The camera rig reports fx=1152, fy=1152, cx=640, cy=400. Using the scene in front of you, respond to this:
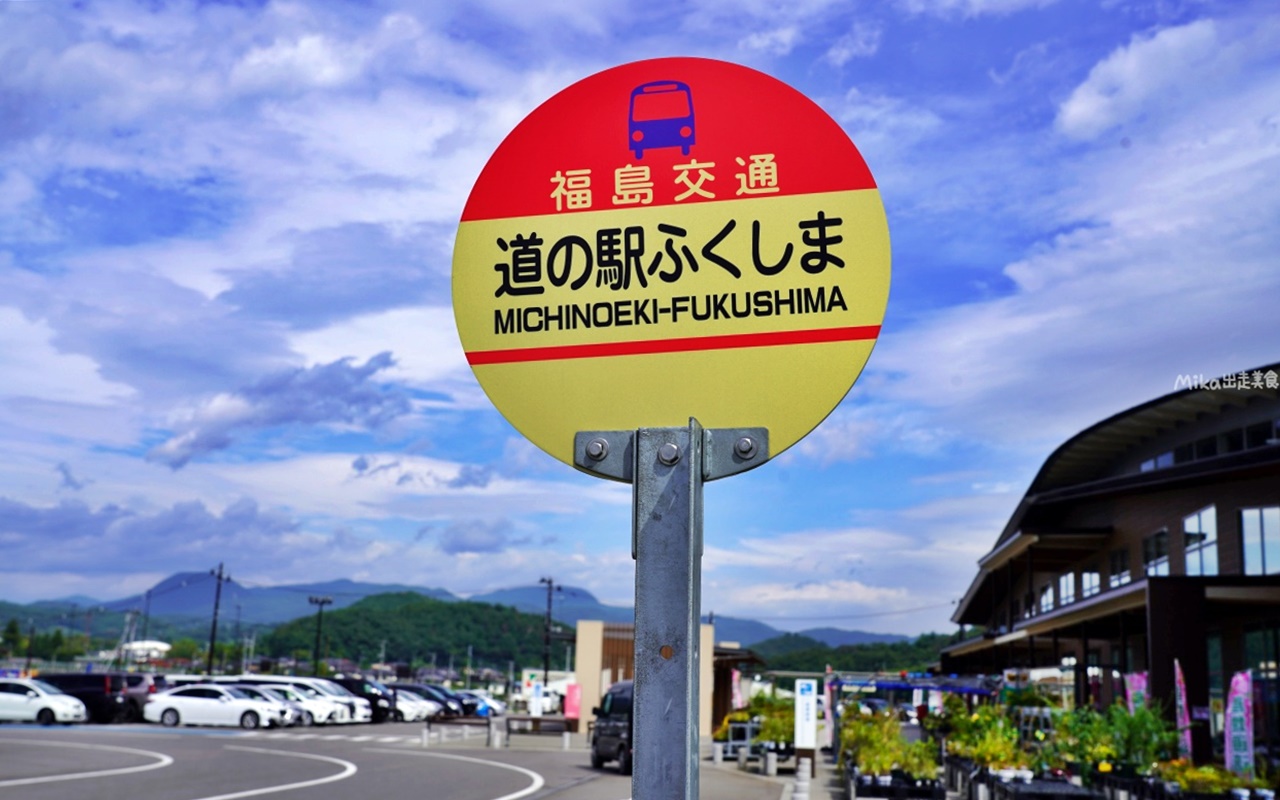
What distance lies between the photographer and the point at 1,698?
35.1 m

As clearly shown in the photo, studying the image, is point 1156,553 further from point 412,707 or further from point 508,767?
point 412,707

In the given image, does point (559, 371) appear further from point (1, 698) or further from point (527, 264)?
point (1, 698)

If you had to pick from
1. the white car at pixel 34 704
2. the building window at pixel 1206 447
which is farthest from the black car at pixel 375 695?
the building window at pixel 1206 447

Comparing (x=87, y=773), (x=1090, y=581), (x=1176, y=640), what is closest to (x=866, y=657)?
(x=1090, y=581)

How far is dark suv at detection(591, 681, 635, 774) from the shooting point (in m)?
24.8

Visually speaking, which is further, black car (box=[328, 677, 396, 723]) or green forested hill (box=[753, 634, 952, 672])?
green forested hill (box=[753, 634, 952, 672])

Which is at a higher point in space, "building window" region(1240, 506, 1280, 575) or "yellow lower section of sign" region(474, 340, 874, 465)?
"building window" region(1240, 506, 1280, 575)

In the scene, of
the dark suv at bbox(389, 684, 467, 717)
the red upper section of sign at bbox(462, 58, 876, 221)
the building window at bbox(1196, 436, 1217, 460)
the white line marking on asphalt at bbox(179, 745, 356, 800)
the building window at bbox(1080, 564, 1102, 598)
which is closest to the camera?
the red upper section of sign at bbox(462, 58, 876, 221)

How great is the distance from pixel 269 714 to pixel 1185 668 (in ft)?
87.3

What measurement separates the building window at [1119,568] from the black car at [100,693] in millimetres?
32017

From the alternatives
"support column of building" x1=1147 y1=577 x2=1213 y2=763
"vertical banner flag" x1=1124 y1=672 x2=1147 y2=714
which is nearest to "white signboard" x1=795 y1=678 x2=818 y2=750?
"vertical banner flag" x1=1124 y1=672 x2=1147 y2=714

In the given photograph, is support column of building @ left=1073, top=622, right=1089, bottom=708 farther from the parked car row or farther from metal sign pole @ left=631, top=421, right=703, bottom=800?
metal sign pole @ left=631, top=421, right=703, bottom=800

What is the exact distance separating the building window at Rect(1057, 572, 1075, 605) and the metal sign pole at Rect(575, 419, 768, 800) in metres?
42.0

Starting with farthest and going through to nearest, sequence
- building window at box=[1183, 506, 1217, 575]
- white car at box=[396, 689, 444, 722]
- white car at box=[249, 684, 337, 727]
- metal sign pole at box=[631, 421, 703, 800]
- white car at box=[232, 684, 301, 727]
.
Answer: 1. white car at box=[396, 689, 444, 722]
2. white car at box=[249, 684, 337, 727]
3. white car at box=[232, 684, 301, 727]
4. building window at box=[1183, 506, 1217, 575]
5. metal sign pole at box=[631, 421, 703, 800]
